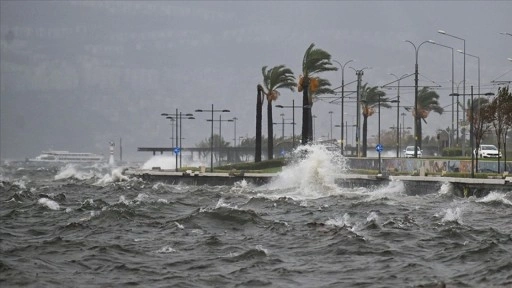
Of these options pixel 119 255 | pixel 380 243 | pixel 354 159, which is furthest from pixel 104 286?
pixel 354 159

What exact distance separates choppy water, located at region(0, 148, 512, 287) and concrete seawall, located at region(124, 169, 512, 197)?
18.2 feet

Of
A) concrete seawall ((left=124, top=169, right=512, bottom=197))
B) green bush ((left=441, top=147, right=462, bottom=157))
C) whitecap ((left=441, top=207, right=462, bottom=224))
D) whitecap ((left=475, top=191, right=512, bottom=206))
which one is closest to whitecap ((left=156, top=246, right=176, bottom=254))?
whitecap ((left=441, top=207, right=462, bottom=224))

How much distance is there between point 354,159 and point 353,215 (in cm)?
5373

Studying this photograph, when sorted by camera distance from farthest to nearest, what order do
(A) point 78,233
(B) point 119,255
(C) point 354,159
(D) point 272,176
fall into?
(C) point 354,159
(D) point 272,176
(A) point 78,233
(B) point 119,255

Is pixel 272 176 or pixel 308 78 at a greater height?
pixel 308 78

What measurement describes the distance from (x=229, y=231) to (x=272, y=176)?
44.2 metres

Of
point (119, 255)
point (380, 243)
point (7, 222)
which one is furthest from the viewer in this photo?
point (7, 222)

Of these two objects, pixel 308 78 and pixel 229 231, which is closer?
pixel 229 231

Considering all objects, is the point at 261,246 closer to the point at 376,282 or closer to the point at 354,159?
the point at 376,282

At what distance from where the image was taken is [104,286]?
958 inches

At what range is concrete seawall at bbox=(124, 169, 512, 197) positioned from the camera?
58562 mm

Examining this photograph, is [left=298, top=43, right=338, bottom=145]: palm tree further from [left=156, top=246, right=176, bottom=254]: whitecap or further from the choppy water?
[left=156, top=246, right=176, bottom=254]: whitecap

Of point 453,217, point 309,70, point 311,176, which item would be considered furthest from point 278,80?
point 453,217

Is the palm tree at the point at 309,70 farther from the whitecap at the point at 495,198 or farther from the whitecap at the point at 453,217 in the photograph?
the whitecap at the point at 453,217
